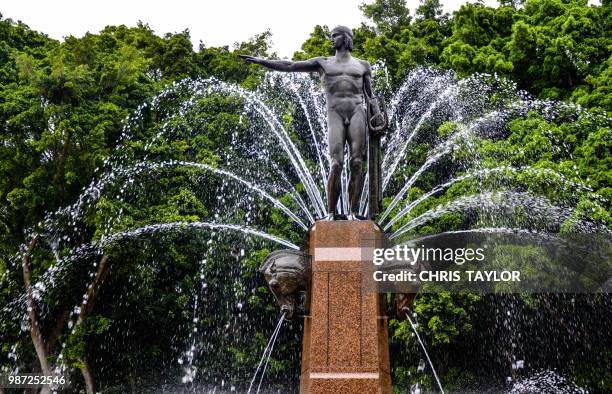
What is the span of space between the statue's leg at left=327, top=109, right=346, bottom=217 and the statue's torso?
0.59 ft

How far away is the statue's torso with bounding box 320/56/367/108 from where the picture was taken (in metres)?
8.30

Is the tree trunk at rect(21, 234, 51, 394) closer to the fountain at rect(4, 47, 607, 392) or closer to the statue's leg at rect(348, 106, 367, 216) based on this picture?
the fountain at rect(4, 47, 607, 392)

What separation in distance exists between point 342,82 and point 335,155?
91 cm

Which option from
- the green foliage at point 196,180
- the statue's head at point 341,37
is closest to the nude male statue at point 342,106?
the statue's head at point 341,37

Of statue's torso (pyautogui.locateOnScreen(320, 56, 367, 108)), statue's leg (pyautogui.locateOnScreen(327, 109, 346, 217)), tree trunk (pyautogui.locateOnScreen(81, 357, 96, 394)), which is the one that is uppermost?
statue's torso (pyautogui.locateOnScreen(320, 56, 367, 108))

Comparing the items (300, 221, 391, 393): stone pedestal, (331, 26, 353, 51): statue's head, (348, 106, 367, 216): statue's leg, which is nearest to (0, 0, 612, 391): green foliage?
(348, 106, 367, 216): statue's leg

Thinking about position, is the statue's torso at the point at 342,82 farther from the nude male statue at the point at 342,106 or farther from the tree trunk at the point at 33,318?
the tree trunk at the point at 33,318

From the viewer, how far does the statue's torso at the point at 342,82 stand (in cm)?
830

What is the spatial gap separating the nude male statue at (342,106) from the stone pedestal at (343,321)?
0.61m

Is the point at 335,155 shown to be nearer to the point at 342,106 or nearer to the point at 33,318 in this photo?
the point at 342,106

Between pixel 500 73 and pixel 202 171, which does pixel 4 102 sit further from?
pixel 500 73

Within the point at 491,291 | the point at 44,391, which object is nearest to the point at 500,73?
the point at 491,291

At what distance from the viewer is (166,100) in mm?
19344

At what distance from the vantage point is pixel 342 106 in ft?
27.2
